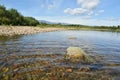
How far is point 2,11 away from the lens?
271 ft

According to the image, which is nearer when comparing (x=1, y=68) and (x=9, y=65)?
(x=1, y=68)

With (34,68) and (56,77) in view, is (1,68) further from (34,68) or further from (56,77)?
(56,77)

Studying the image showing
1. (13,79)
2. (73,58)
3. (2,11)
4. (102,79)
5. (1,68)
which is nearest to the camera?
(13,79)

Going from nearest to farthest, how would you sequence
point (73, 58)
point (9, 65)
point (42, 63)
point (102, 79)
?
1. point (102, 79)
2. point (9, 65)
3. point (42, 63)
4. point (73, 58)

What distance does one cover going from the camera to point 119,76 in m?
10.2

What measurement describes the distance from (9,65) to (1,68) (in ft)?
2.91

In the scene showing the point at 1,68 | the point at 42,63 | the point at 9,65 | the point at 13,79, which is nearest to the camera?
the point at 13,79

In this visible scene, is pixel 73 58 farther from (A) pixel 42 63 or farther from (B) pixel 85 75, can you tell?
(B) pixel 85 75

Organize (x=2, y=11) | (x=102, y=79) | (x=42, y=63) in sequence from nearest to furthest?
(x=102, y=79)
(x=42, y=63)
(x=2, y=11)

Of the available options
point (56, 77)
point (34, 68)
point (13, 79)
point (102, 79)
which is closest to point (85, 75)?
point (102, 79)

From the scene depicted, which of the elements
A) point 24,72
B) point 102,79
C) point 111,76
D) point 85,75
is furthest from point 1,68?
point 111,76

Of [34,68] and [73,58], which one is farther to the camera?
[73,58]

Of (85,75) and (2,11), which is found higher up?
(2,11)

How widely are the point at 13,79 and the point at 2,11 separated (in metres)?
80.4
